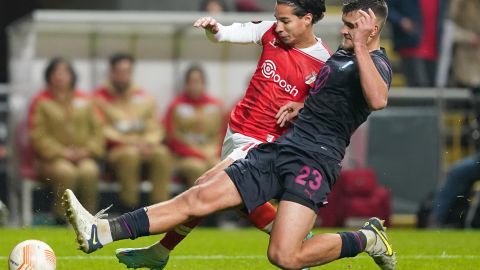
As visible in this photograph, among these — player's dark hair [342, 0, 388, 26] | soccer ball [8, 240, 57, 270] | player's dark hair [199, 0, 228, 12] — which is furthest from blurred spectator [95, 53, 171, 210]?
player's dark hair [342, 0, 388, 26]

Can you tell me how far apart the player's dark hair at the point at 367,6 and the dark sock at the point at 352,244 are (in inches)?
58.6

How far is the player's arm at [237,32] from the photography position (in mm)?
9391

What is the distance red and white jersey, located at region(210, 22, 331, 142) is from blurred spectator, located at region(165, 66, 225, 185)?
644cm

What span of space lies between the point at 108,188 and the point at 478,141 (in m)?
4.73

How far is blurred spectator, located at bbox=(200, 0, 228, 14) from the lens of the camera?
55.6ft

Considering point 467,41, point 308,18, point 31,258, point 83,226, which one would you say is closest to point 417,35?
point 467,41

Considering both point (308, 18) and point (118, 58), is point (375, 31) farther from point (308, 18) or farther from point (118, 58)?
point (118, 58)

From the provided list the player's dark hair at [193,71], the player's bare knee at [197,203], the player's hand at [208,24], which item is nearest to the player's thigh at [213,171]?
the player's bare knee at [197,203]

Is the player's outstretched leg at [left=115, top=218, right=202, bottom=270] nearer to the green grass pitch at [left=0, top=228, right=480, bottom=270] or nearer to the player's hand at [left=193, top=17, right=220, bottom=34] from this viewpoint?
the green grass pitch at [left=0, top=228, right=480, bottom=270]

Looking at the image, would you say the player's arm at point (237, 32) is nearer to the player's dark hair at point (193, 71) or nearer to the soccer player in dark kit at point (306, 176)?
the soccer player in dark kit at point (306, 176)

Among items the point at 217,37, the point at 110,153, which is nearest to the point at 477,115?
the point at 110,153

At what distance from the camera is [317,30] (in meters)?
17.1

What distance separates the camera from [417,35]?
17.7 metres

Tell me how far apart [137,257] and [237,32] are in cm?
190
